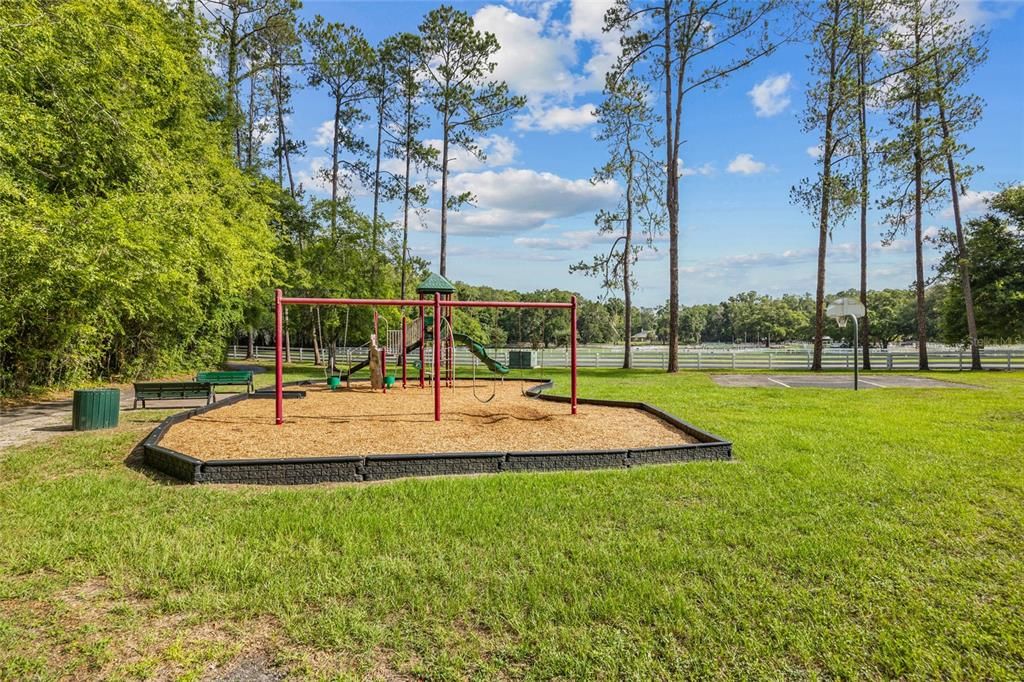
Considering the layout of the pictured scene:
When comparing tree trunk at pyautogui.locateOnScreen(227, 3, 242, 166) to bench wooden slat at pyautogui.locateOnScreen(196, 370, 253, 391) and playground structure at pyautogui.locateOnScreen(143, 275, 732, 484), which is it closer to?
bench wooden slat at pyautogui.locateOnScreen(196, 370, 253, 391)

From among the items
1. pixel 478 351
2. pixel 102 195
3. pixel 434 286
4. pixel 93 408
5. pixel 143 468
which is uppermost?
pixel 102 195

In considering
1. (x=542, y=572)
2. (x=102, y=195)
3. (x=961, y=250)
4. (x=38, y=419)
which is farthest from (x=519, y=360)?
(x=961, y=250)

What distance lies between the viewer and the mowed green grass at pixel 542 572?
8.52ft

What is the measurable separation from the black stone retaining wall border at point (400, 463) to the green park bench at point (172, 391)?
441 cm

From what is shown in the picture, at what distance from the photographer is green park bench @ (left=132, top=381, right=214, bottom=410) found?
1068cm

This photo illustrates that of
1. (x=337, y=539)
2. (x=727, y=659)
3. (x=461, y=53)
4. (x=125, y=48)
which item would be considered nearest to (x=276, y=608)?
(x=337, y=539)

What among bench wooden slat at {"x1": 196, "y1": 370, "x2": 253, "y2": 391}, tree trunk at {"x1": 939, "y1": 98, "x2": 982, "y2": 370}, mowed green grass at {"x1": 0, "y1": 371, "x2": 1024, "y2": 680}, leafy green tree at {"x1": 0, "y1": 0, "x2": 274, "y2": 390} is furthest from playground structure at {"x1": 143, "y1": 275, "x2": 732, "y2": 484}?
tree trunk at {"x1": 939, "y1": 98, "x2": 982, "y2": 370}

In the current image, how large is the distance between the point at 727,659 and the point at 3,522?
582 cm

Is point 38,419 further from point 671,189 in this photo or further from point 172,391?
point 671,189

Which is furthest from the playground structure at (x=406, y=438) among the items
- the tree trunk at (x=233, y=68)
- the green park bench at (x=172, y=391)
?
the tree trunk at (x=233, y=68)

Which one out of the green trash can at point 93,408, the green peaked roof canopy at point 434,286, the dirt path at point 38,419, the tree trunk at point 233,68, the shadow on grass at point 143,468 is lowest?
the shadow on grass at point 143,468

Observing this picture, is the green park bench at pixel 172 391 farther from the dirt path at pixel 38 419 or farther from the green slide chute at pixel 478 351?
the green slide chute at pixel 478 351

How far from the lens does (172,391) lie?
10.9m

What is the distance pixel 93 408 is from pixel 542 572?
8.96 m
